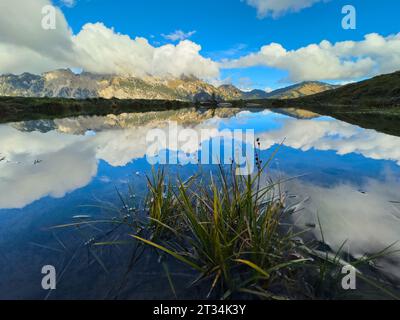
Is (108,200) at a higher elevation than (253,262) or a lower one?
lower

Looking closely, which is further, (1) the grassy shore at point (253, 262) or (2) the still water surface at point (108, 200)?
(2) the still water surface at point (108, 200)

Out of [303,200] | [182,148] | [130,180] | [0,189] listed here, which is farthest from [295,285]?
[182,148]

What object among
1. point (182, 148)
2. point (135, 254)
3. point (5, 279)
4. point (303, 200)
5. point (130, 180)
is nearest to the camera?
point (5, 279)

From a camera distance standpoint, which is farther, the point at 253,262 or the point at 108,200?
the point at 108,200

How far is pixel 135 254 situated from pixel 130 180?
6.52 m

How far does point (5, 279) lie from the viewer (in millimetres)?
4918

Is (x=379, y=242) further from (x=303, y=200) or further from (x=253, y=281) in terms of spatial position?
(x=253, y=281)

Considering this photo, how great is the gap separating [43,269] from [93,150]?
15.9m

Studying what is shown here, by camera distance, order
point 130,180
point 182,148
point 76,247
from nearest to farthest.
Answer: point 76,247, point 130,180, point 182,148

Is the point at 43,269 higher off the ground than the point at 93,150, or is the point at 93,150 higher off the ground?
the point at 93,150

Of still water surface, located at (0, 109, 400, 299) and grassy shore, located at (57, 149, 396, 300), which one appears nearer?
grassy shore, located at (57, 149, 396, 300)

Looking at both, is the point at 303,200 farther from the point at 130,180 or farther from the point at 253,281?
the point at 130,180

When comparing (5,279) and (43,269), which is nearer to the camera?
(5,279)

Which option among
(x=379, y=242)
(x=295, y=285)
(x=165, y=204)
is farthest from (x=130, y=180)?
(x=379, y=242)
